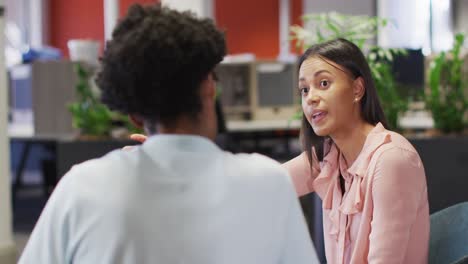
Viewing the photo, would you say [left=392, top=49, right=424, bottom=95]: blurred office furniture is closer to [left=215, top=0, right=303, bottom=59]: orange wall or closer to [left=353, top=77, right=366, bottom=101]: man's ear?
[left=353, top=77, right=366, bottom=101]: man's ear

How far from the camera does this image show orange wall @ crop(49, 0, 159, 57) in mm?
10328

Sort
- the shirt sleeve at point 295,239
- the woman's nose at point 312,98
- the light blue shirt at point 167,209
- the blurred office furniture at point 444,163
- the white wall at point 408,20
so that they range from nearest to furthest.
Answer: the light blue shirt at point 167,209 → the shirt sleeve at point 295,239 → the woman's nose at point 312,98 → the blurred office furniture at point 444,163 → the white wall at point 408,20

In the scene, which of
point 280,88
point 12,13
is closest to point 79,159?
point 280,88

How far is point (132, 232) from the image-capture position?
89cm

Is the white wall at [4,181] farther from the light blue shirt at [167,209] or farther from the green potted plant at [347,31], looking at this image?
the light blue shirt at [167,209]

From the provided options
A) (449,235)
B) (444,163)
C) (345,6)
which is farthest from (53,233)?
(345,6)

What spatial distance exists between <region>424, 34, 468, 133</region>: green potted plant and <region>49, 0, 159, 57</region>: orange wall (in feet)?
23.7

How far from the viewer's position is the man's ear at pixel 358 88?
5.33 feet

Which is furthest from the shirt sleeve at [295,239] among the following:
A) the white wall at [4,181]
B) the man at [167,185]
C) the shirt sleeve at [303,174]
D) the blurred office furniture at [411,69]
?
the blurred office furniture at [411,69]

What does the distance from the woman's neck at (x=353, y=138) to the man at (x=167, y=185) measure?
0.67m

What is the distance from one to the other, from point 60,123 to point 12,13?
5.13 metres

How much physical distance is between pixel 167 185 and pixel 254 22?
971 centimetres

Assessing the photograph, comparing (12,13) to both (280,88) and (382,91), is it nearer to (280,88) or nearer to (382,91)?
(280,88)

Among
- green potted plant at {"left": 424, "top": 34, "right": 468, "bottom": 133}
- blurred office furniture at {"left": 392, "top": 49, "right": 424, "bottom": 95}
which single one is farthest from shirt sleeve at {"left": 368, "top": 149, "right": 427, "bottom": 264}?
blurred office furniture at {"left": 392, "top": 49, "right": 424, "bottom": 95}
